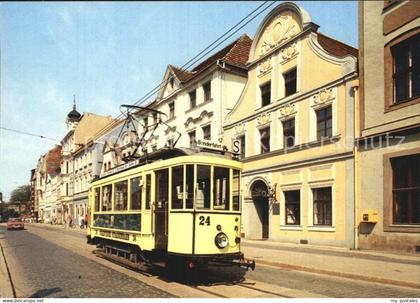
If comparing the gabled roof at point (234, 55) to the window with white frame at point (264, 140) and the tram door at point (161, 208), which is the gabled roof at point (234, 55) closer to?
the window with white frame at point (264, 140)

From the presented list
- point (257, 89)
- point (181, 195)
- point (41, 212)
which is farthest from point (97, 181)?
point (41, 212)

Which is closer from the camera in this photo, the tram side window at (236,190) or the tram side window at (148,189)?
the tram side window at (236,190)

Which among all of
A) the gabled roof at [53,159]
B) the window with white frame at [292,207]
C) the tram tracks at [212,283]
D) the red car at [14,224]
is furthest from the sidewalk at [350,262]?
the gabled roof at [53,159]

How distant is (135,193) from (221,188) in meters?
2.93

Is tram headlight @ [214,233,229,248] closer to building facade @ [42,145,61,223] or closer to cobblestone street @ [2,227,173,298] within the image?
cobblestone street @ [2,227,173,298]

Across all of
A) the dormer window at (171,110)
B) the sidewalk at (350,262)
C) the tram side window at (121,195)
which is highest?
the dormer window at (171,110)

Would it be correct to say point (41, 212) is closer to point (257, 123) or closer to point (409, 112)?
point (257, 123)

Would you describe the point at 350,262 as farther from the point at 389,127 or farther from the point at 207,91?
the point at 207,91

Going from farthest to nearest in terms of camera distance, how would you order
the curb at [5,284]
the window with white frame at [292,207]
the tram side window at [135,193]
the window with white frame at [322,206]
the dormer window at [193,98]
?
1. the dormer window at [193,98]
2. the window with white frame at [292,207]
3. the window with white frame at [322,206]
4. the tram side window at [135,193]
5. the curb at [5,284]

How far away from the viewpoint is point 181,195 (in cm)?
1004

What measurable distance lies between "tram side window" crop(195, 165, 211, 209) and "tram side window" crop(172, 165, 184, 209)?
0.39 metres

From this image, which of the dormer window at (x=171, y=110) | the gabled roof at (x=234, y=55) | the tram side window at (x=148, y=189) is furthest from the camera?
the dormer window at (x=171, y=110)

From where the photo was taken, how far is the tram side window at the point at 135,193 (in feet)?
38.6

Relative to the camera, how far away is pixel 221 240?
32.7ft
